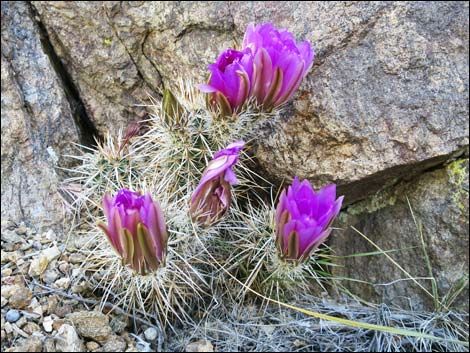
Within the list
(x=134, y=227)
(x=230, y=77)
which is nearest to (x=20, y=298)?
(x=134, y=227)

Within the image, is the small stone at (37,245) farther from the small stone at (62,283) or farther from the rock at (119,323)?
the rock at (119,323)

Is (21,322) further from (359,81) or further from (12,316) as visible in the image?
(359,81)

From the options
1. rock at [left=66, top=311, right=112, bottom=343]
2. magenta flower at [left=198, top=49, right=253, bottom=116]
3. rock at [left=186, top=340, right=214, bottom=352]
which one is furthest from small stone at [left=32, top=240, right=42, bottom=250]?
magenta flower at [left=198, top=49, right=253, bottom=116]

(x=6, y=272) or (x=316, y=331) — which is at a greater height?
(x=6, y=272)

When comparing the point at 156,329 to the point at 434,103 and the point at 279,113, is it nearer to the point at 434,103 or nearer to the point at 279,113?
the point at 279,113

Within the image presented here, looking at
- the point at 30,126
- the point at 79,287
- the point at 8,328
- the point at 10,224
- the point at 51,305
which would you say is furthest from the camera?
the point at 30,126

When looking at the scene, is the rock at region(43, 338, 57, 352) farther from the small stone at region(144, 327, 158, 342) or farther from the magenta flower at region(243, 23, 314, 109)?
the magenta flower at region(243, 23, 314, 109)
